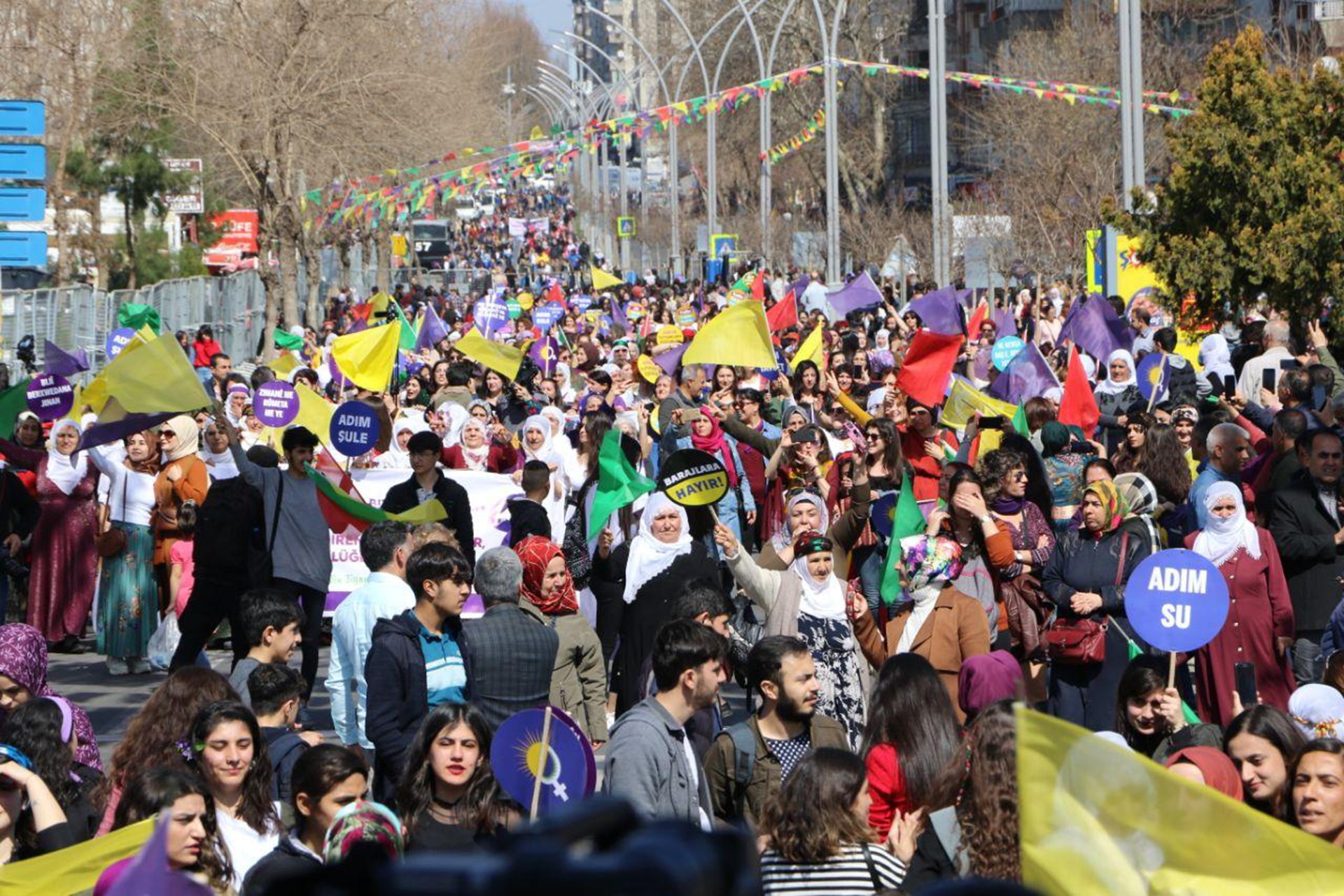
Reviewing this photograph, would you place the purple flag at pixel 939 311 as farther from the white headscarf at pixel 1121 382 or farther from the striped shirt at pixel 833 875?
the striped shirt at pixel 833 875

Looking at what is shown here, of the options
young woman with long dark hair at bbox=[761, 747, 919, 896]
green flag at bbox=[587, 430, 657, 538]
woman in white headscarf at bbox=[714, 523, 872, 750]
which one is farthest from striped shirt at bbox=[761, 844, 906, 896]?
green flag at bbox=[587, 430, 657, 538]

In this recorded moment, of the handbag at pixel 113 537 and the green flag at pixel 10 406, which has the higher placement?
the green flag at pixel 10 406

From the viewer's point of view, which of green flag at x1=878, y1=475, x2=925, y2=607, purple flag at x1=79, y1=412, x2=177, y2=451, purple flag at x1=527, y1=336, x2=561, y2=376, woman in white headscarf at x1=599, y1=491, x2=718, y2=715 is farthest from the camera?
purple flag at x1=527, y1=336, x2=561, y2=376

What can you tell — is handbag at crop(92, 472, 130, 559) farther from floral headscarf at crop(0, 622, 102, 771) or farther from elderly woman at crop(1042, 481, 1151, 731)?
elderly woman at crop(1042, 481, 1151, 731)

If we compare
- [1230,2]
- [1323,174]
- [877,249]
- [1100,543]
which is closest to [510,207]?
[1230,2]

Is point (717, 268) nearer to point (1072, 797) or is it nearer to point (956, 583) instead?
point (956, 583)

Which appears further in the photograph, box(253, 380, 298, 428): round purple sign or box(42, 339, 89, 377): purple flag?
box(42, 339, 89, 377): purple flag

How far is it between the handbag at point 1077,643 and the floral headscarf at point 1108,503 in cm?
50

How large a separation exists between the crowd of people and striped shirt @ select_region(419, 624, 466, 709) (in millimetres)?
14

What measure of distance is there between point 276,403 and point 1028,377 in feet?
18.3

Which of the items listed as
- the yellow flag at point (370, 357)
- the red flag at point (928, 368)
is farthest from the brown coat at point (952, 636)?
the yellow flag at point (370, 357)

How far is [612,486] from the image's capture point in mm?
11133

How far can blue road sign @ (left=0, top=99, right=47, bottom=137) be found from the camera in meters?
14.0

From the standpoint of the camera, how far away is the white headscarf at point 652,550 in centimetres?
959
